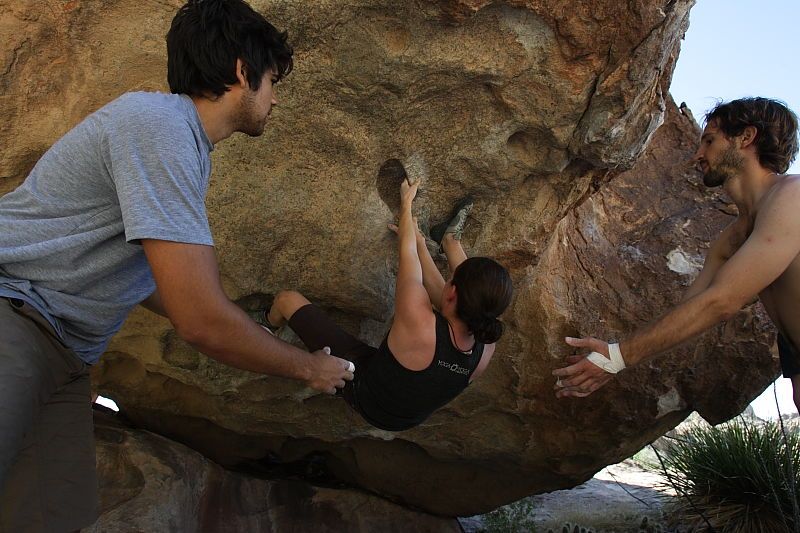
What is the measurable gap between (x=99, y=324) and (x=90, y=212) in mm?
381

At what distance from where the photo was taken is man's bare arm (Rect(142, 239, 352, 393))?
6.84 ft

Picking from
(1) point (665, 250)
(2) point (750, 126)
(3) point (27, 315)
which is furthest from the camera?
(1) point (665, 250)

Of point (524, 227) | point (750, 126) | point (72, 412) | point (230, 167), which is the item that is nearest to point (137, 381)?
point (230, 167)

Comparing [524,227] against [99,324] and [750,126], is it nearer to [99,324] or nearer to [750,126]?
[750,126]

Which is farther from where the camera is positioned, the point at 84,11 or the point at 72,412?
the point at 84,11

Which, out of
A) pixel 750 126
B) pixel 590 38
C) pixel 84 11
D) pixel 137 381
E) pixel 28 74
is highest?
pixel 750 126

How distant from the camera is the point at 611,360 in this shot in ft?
11.6

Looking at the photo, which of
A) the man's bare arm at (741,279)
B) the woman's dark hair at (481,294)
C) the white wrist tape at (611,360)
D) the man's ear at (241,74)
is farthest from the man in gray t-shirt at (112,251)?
the man's bare arm at (741,279)

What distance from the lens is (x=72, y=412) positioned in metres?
2.51

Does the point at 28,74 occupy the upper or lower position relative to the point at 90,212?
upper

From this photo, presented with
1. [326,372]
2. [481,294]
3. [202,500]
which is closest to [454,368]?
[481,294]

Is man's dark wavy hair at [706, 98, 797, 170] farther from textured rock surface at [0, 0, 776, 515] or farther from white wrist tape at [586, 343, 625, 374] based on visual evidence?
white wrist tape at [586, 343, 625, 374]

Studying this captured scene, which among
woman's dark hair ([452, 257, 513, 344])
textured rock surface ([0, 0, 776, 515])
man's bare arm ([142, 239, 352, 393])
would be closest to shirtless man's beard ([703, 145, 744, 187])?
textured rock surface ([0, 0, 776, 515])

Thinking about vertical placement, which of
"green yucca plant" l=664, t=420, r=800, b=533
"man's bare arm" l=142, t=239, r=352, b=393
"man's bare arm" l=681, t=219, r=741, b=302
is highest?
"man's bare arm" l=681, t=219, r=741, b=302
